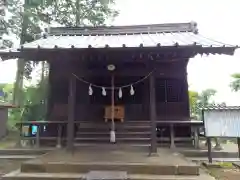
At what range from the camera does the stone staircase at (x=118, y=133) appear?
8.14 m

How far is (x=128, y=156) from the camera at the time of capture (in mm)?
6258

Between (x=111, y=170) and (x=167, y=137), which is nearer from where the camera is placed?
(x=111, y=170)

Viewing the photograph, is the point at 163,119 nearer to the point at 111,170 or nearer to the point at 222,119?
the point at 222,119

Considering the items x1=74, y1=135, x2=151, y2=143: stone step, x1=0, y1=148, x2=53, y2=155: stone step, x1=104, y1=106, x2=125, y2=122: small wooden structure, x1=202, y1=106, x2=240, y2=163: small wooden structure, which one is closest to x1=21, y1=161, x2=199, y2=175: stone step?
x1=202, y1=106, x2=240, y2=163: small wooden structure

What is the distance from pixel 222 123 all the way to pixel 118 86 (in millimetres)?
4410

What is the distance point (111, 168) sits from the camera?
534 centimetres

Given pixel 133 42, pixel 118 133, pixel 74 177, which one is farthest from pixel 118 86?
pixel 74 177

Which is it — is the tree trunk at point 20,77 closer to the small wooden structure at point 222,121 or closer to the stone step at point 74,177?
the stone step at point 74,177

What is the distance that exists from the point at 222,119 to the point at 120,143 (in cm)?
345

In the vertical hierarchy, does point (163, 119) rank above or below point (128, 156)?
above

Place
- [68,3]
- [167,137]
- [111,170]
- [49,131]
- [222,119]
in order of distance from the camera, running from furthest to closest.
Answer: [68,3], [49,131], [167,137], [222,119], [111,170]

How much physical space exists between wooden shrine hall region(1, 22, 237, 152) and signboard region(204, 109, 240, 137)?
62.4 inches

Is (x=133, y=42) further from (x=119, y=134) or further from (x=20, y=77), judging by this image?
(x=20, y=77)

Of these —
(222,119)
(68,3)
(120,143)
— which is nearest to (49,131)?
(120,143)
